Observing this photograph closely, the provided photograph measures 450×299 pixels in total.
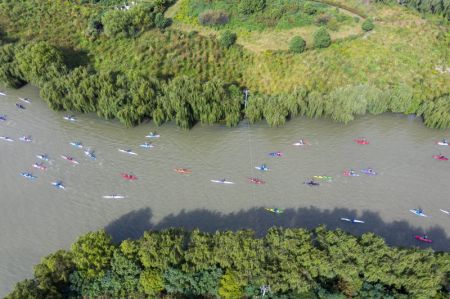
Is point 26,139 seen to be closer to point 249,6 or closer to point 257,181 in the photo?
point 257,181

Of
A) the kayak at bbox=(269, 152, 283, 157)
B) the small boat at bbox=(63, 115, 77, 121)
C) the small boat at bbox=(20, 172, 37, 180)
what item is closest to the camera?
the small boat at bbox=(20, 172, 37, 180)

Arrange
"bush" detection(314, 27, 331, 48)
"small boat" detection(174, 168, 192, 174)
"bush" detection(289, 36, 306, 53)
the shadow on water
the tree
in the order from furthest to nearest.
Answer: "bush" detection(314, 27, 331, 48), "bush" detection(289, 36, 306, 53), "small boat" detection(174, 168, 192, 174), the shadow on water, the tree

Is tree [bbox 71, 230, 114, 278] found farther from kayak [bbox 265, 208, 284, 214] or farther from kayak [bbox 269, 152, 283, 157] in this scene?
kayak [bbox 269, 152, 283, 157]

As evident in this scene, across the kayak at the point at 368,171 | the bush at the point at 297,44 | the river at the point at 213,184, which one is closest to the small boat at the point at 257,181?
the river at the point at 213,184

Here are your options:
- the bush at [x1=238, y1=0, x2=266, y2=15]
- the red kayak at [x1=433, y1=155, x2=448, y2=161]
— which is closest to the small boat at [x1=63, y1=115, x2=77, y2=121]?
the bush at [x1=238, y1=0, x2=266, y2=15]

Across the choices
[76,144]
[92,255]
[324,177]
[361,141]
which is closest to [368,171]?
[361,141]

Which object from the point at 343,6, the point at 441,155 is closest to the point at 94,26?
the point at 343,6

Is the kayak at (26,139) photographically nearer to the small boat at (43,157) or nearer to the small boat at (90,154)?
the small boat at (43,157)
